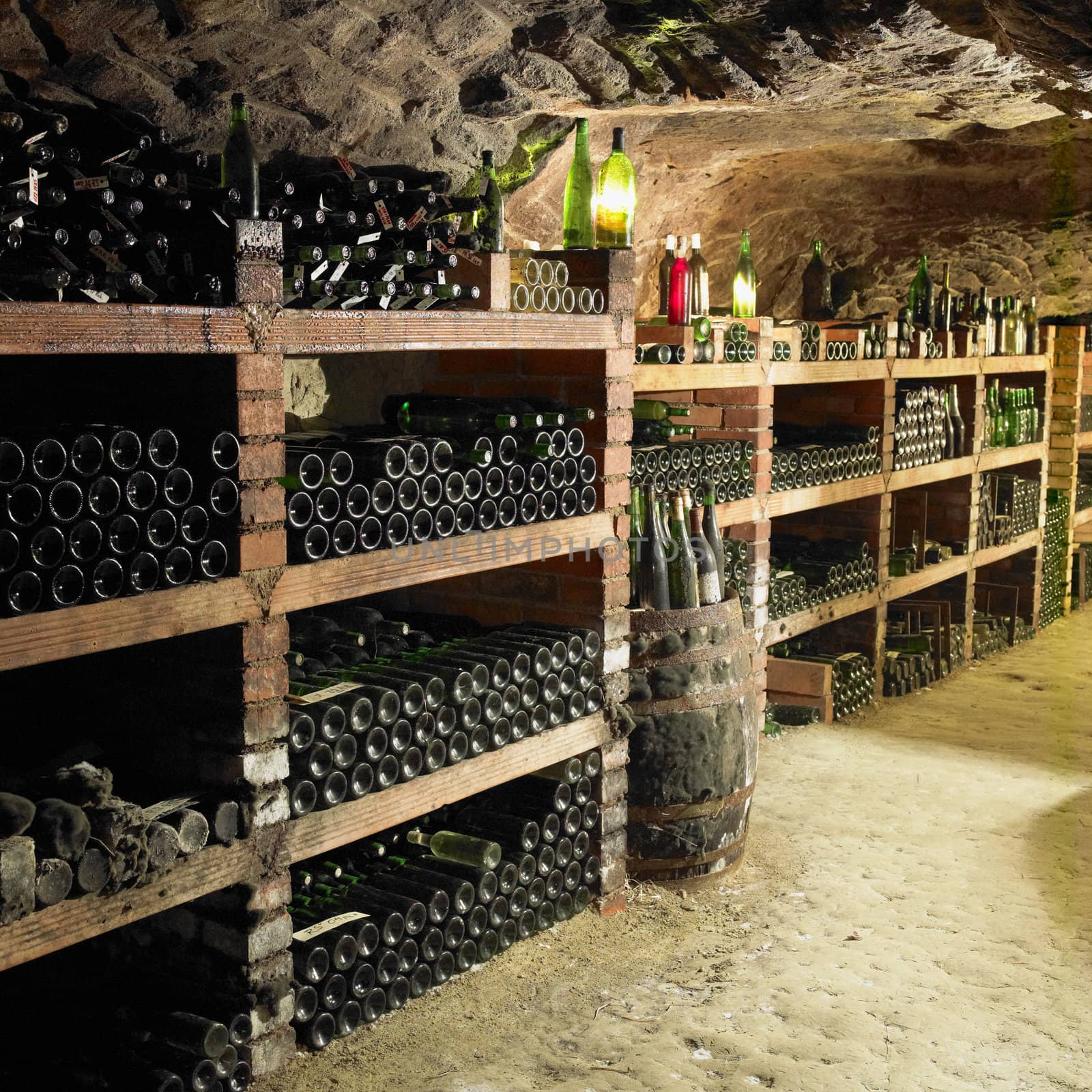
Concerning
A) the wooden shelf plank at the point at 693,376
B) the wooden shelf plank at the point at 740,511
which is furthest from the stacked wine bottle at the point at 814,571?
the wooden shelf plank at the point at 693,376

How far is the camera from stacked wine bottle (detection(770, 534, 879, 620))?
6.47 meters

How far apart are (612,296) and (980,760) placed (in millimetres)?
3405

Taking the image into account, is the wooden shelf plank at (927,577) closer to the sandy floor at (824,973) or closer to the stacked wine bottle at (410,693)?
the sandy floor at (824,973)

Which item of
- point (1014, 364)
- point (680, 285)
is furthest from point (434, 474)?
point (1014, 364)

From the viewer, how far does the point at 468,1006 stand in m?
3.80

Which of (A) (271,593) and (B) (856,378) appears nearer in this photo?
(A) (271,593)

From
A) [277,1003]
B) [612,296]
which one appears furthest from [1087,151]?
[277,1003]

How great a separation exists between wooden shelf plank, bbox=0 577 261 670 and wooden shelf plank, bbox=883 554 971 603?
5.12m

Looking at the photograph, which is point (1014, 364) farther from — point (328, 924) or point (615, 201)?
point (328, 924)

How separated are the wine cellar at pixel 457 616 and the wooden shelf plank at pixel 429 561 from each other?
2 centimetres

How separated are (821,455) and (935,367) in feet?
4.96

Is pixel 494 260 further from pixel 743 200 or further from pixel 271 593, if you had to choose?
pixel 743 200

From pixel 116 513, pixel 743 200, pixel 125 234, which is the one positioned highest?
pixel 743 200

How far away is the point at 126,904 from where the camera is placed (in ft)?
9.37
